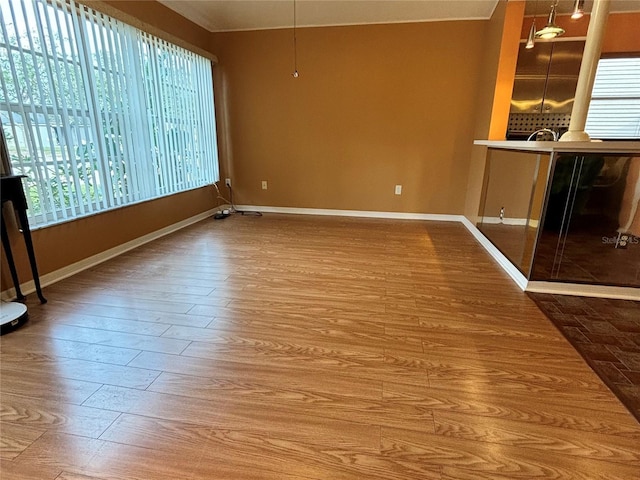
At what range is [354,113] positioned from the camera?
14.4 ft

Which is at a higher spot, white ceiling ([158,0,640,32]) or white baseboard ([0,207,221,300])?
white ceiling ([158,0,640,32])

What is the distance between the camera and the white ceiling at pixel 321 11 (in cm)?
358

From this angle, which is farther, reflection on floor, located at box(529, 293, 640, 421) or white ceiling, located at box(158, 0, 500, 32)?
white ceiling, located at box(158, 0, 500, 32)

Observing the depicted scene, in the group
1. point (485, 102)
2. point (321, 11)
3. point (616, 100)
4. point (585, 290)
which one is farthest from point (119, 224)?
point (616, 100)

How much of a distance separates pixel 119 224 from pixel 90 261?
433 millimetres

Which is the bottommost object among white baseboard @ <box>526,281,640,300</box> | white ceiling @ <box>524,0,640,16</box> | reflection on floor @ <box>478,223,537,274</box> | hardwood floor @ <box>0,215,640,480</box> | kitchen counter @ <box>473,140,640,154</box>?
hardwood floor @ <box>0,215,640,480</box>

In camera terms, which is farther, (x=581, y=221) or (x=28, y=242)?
(x=581, y=221)

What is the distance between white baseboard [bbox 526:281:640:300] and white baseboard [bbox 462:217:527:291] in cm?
9

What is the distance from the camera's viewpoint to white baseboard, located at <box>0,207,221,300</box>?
2271mm

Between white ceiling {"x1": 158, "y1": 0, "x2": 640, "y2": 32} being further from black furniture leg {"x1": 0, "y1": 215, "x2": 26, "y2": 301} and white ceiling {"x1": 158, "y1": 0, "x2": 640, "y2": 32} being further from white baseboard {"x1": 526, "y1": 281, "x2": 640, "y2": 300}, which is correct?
white baseboard {"x1": 526, "y1": 281, "x2": 640, "y2": 300}

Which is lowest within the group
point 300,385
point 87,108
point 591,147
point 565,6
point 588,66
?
point 300,385

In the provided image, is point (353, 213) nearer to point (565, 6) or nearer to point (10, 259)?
point (565, 6)

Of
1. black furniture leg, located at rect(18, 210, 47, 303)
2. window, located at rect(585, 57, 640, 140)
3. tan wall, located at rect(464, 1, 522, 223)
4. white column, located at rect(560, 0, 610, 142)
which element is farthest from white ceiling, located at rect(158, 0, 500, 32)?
black furniture leg, located at rect(18, 210, 47, 303)

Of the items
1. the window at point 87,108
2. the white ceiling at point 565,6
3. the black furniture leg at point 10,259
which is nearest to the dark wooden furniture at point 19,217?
the black furniture leg at point 10,259
